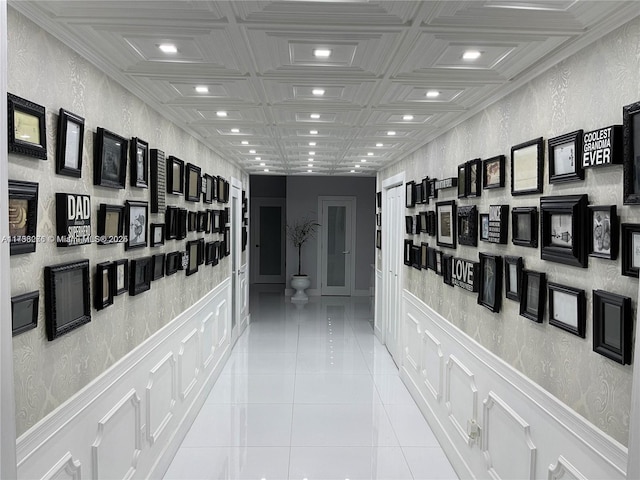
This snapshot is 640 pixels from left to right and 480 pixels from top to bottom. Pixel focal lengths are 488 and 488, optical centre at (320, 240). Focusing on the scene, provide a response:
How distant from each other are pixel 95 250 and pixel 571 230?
81.5 inches

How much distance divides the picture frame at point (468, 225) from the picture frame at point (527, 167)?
570 millimetres

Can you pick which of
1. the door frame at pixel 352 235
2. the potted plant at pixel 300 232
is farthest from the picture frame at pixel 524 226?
the door frame at pixel 352 235

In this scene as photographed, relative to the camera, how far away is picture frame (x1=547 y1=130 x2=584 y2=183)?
191 centimetres

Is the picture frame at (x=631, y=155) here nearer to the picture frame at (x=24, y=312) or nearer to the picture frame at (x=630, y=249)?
the picture frame at (x=630, y=249)

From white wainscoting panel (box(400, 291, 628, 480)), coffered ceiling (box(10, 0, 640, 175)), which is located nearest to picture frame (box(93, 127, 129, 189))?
coffered ceiling (box(10, 0, 640, 175))

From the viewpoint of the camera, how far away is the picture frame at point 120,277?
7.95ft

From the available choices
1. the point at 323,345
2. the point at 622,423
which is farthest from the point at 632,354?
the point at 323,345

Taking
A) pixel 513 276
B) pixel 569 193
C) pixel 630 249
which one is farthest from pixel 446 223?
pixel 630 249

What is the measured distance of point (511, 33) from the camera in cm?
184

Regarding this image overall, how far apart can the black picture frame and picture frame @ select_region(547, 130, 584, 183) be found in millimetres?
2013

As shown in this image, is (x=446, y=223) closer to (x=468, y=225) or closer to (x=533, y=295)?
(x=468, y=225)

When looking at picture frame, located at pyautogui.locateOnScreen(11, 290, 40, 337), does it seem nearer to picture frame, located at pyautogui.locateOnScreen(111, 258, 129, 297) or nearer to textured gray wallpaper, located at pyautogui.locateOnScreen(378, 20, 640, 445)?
picture frame, located at pyautogui.locateOnScreen(111, 258, 129, 297)

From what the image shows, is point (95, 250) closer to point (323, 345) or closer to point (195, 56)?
point (195, 56)

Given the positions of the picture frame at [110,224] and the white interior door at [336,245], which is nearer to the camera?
the picture frame at [110,224]
